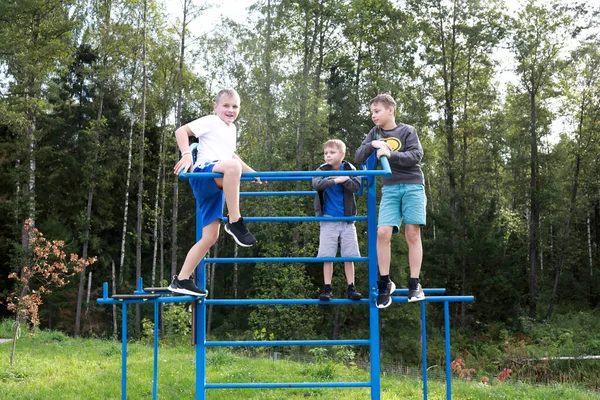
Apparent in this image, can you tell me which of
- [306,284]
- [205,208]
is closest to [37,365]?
[205,208]

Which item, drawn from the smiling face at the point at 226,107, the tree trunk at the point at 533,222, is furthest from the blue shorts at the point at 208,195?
the tree trunk at the point at 533,222

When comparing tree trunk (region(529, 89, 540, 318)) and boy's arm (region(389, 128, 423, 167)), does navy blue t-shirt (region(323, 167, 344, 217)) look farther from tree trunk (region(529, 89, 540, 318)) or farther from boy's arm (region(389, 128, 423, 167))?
tree trunk (region(529, 89, 540, 318))

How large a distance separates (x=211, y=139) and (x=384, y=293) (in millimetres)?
1529

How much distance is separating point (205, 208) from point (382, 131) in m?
1.38

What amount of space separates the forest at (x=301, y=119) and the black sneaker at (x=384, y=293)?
48.1ft

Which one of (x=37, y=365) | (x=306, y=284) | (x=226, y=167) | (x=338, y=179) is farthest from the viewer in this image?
(x=306, y=284)

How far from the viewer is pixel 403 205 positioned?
13.1 ft

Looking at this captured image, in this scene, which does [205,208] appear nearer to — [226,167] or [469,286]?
[226,167]

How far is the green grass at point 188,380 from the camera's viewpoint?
629 centimetres

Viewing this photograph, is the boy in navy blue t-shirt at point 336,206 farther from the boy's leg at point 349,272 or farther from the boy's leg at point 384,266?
the boy's leg at point 384,266

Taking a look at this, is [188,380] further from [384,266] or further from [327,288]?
[384,266]

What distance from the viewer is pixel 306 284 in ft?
61.2

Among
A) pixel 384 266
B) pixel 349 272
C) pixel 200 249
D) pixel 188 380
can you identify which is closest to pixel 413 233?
pixel 384 266

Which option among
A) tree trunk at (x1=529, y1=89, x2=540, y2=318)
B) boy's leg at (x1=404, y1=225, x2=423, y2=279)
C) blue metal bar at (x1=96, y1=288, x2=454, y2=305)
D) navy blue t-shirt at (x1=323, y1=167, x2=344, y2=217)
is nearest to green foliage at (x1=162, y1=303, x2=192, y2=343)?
navy blue t-shirt at (x1=323, y1=167, x2=344, y2=217)
